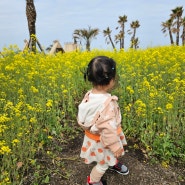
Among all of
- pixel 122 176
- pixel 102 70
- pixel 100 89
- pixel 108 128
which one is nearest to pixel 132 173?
pixel 122 176

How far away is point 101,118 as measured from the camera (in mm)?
3051

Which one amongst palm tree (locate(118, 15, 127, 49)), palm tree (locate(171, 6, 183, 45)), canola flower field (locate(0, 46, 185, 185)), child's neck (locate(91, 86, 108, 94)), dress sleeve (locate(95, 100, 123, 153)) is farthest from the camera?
palm tree (locate(118, 15, 127, 49))

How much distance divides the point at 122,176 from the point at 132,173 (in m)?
0.15

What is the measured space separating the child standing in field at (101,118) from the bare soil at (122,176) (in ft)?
1.43

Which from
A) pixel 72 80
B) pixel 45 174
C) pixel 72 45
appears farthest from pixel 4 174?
pixel 72 45

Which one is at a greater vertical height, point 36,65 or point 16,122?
point 36,65

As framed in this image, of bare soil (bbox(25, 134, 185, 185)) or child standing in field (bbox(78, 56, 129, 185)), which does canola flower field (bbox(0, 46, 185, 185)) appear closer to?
bare soil (bbox(25, 134, 185, 185))

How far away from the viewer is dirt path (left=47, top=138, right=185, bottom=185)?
12.6 ft

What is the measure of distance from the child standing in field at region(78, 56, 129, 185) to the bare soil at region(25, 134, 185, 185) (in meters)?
0.44

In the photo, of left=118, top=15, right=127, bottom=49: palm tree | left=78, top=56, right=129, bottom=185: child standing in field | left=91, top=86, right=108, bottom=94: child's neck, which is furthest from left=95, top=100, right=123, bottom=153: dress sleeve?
left=118, top=15, right=127, bottom=49: palm tree

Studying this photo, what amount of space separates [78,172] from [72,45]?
2035 cm

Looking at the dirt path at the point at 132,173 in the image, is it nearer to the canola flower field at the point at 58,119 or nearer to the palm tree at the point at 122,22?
the canola flower field at the point at 58,119

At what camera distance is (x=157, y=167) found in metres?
Result: 4.15

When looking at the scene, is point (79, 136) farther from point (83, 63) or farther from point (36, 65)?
point (83, 63)
